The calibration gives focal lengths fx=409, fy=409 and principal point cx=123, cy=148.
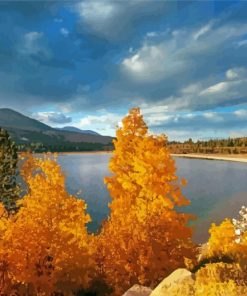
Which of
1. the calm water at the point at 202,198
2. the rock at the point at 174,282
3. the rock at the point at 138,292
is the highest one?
the rock at the point at 174,282

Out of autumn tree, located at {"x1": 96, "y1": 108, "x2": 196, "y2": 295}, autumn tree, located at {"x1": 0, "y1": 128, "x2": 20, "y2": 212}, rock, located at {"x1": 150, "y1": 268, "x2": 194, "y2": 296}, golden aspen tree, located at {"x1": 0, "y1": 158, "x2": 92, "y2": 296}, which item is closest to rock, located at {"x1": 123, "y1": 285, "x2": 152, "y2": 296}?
rock, located at {"x1": 150, "y1": 268, "x2": 194, "y2": 296}

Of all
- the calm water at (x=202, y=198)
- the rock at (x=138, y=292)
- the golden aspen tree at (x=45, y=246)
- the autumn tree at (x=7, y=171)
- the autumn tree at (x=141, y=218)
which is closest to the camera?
the rock at (x=138, y=292)

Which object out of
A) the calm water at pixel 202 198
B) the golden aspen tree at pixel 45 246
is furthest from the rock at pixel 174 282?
the calm water at pixel 202 198

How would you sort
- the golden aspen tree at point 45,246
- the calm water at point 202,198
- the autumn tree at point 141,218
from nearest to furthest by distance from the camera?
1. the golden aspen tree at point 45,246
2. the autumn tree at point 141,218
3. the calm water at point 202,198

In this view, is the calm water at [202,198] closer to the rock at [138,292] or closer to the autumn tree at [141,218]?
the autumn tree at [141,218]

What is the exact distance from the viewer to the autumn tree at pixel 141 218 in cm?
2656

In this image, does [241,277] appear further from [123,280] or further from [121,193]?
[121,193]

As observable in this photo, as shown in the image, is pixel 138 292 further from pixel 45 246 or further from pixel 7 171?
pixel 7 171

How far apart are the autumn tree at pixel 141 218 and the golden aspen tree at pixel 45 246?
2447 mm

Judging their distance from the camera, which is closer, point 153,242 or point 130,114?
point 153,242

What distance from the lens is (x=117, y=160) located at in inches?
1308

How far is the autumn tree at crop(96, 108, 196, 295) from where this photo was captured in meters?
26.6

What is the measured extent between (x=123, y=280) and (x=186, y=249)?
196 inches

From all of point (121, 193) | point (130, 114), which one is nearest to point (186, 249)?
point (121, 193)
